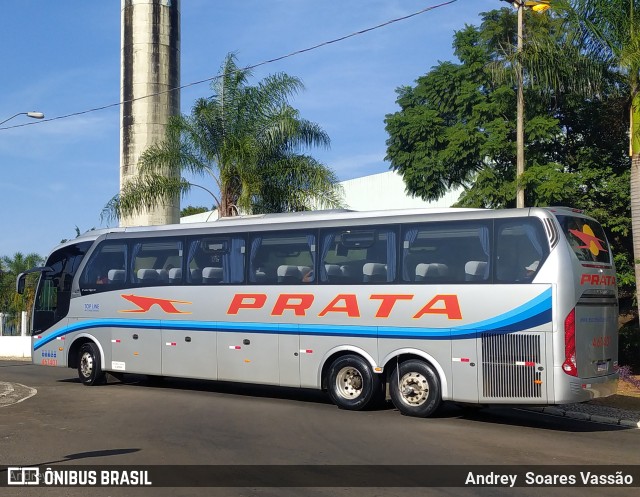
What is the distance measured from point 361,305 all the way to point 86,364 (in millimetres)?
8085

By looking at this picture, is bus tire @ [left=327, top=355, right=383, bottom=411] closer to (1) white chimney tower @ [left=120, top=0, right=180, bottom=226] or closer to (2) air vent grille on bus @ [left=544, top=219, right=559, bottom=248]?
(2) air vent grille on bus @ [left=544, top=219, right=559, bottom=248]

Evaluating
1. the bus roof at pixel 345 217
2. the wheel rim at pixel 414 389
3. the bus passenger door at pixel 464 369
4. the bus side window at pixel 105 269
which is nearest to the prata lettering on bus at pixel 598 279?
the bus roof at pixel 345 217

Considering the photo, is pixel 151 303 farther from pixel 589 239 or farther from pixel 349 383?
pixel 589 239

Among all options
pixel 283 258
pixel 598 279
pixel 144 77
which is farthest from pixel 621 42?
pixel 144 77

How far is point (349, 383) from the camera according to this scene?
15.7 metres

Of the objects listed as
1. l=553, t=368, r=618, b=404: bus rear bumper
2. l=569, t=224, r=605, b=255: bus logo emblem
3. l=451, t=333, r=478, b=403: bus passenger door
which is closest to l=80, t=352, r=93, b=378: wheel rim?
l=451, t=333, r=478, b=403: bus passenger door

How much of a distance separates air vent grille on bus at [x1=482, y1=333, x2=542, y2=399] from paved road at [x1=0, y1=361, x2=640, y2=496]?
0.62 metres

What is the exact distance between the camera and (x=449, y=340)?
14297 millimetres

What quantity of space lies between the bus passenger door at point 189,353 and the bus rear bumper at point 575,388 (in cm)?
748

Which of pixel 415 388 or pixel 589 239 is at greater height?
pixel 589 239

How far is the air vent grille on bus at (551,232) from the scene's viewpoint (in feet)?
43.3

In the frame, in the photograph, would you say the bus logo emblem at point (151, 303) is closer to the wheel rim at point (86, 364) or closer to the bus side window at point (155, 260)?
the bus side window at point (155, 260)

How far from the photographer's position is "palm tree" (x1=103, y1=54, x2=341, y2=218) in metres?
28.0

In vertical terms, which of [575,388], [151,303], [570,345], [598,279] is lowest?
[575,388]
